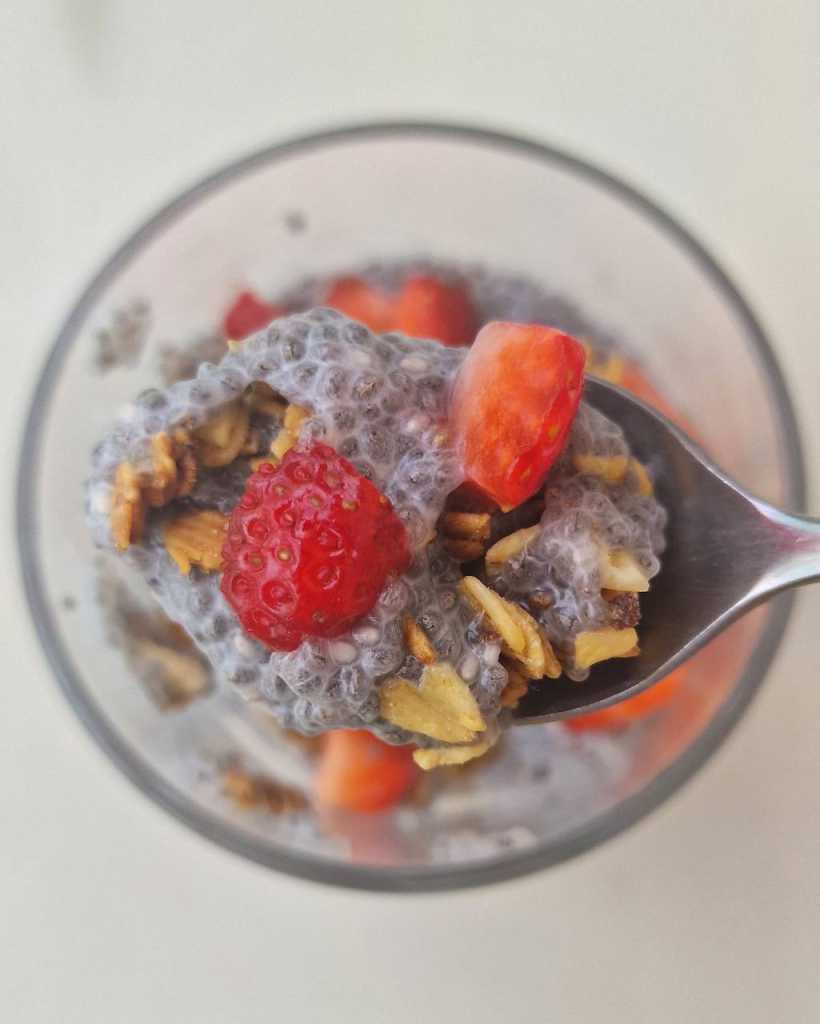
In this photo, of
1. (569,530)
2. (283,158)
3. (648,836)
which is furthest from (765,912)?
(283,158)

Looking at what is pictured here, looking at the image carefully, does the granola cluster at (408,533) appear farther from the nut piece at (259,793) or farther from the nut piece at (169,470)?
the nut piece at (259,793)

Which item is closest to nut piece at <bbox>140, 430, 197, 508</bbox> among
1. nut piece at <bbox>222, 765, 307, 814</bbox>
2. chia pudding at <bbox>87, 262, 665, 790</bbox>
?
chia pudding at <bbox>87, 262, 665, 790</bbox>

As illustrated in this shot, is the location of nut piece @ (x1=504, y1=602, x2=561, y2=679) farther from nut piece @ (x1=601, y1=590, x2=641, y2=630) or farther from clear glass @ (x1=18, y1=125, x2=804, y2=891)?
clear glass @ (x1=18, y1=125, x2=804, y2=891)

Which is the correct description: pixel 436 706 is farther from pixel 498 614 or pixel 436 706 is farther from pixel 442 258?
pixel 442 258

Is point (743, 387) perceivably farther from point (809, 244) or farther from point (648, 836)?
point (648, 836)

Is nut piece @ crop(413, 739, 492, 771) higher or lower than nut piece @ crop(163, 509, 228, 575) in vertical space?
lower

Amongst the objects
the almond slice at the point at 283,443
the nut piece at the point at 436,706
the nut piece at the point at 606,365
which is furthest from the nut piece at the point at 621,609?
the nut piece at the point at 606,365
